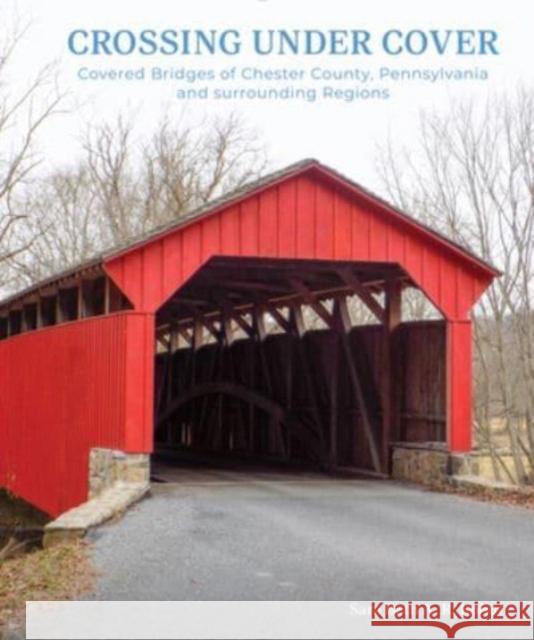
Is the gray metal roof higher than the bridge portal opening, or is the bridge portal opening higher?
the gray metal roof

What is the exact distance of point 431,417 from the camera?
1571cm

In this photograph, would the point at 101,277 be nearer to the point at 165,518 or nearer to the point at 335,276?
the point at 335,276

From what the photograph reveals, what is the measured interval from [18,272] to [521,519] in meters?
32.8

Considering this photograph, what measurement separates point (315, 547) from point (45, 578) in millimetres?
2388

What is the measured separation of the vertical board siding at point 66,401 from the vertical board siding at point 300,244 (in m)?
0.62

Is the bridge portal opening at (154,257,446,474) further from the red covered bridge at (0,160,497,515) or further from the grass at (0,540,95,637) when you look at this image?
the grass at (0,540,95,637)

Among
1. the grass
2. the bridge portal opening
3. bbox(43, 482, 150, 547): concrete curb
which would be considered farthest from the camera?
the bridge portal opening

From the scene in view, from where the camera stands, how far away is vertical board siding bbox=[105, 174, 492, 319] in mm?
14156

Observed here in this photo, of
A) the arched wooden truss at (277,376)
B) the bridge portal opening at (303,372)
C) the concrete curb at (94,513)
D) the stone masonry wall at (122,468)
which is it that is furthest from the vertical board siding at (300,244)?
the concrete curb at (94,513)

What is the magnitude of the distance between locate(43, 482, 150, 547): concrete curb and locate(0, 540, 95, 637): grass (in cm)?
24

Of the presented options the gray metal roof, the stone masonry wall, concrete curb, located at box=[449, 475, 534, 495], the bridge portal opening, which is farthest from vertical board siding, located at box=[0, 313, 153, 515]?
concrete curb, located at box=[449, 475, 534, 495]

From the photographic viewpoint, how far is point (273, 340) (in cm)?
2044

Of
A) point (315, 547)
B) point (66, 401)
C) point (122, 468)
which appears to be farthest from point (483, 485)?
point (66, 401)

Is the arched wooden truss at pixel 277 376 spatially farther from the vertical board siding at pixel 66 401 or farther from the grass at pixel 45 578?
the grass at pixel 45 578
